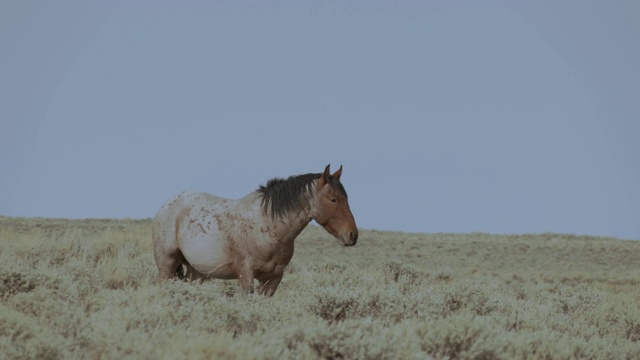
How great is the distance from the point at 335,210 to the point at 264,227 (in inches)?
34.9

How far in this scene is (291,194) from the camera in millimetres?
9570

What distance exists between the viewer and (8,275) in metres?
9.64

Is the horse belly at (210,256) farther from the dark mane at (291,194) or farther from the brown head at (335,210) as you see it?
the brown head at (335,210)

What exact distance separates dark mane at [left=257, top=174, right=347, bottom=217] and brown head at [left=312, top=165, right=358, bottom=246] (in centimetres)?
4

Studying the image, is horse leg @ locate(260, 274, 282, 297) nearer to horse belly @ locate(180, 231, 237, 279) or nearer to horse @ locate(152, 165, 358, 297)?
horse @ locate(152, 165, 358, 297)

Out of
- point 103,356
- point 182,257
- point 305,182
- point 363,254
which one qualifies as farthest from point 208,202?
point 363,254

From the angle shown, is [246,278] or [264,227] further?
[264,227]

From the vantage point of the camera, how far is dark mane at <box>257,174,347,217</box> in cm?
948

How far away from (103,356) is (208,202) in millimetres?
4378

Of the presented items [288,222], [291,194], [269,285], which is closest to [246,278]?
[269,285]

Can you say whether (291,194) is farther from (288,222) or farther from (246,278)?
(246,278)

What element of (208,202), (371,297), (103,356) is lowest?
(103,356)

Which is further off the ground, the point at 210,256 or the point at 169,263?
the point at 210,256

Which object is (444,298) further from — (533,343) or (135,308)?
(135,308)
